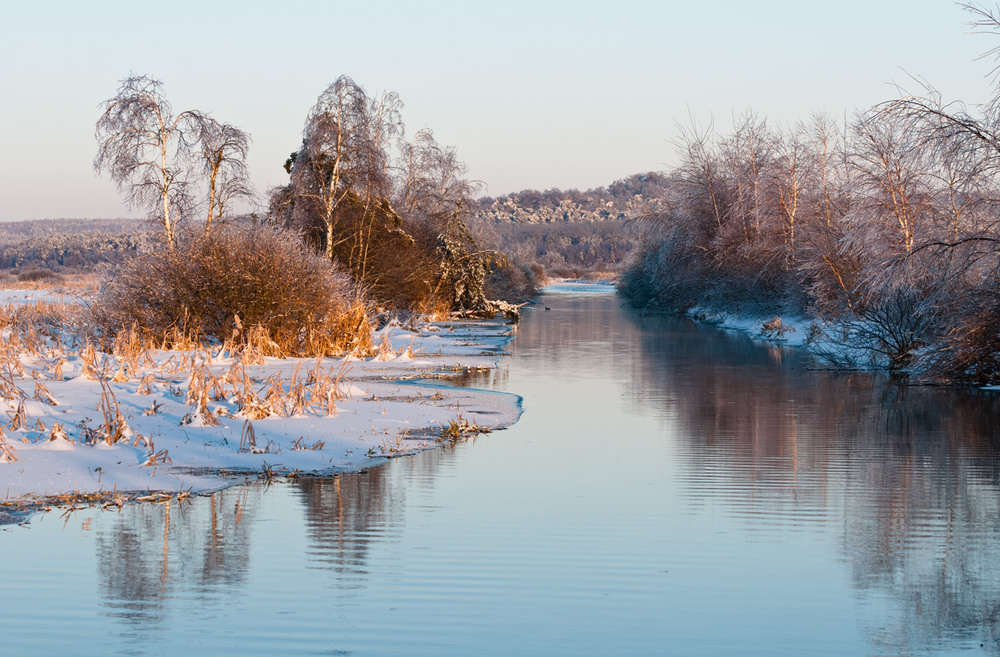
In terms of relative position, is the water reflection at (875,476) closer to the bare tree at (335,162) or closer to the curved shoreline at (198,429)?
the curved shoreline at (198,429)

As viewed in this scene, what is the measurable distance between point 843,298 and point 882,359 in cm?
377

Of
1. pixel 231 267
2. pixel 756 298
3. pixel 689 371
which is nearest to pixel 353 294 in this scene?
pixel 231 267

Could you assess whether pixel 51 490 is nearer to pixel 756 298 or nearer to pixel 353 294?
pixel 353 294

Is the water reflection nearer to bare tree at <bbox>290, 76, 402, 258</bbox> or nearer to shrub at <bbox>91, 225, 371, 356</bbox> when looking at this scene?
shrub at <bbox>91, 225, 371, 356</bbox>

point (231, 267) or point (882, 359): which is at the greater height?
point (231, 267)

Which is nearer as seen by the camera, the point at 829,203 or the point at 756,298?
the point at 829,203

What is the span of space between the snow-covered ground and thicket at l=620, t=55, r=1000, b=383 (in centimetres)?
818

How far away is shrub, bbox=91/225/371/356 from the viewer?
72.4ft

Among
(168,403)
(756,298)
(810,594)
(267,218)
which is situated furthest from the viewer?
(756,298)

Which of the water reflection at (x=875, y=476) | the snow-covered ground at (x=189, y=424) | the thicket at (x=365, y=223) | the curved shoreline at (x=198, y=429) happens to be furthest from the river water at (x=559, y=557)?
the thicket at (x=365, y=223)

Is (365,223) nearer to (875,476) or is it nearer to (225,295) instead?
(225,295)

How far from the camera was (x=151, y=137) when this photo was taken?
3039 centimetres

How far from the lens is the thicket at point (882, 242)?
18.1 meters

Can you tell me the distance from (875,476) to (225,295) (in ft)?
48.3
